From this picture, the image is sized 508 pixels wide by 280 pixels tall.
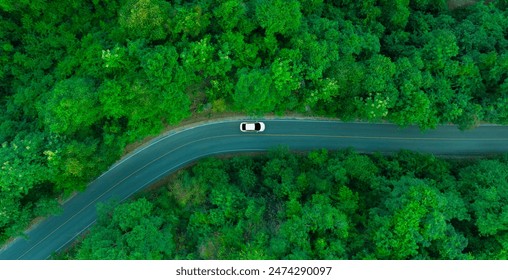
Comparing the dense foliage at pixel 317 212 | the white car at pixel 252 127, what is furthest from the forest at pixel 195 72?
the dense foliage at pixel 317 212

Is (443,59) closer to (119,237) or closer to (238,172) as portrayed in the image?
(238,172)

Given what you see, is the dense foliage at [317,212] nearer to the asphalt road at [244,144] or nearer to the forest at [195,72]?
the asphalt road at [244,144]

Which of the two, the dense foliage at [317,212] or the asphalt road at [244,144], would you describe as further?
the asphalt road at [244,144]

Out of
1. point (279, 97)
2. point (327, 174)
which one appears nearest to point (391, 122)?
point (327, 174)

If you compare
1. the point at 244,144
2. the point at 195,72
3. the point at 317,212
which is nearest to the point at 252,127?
the point at 244,144

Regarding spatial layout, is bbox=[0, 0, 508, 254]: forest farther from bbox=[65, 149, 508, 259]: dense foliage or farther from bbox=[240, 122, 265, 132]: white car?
bbox=[65, 149, 508, 259]: dense foliage

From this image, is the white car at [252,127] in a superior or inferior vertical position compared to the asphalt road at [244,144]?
superior
